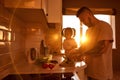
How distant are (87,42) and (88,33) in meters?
0.08

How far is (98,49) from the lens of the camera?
151 cm

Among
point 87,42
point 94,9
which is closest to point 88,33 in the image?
point 87,42

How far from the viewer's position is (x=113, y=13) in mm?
5062

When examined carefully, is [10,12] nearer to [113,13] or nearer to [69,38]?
[69,38]

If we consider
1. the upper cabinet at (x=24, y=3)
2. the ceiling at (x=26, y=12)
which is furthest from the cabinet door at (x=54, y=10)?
the upper cabinet at (x=24, y=3)

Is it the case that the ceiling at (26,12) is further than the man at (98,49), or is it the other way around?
the man at (98,49)

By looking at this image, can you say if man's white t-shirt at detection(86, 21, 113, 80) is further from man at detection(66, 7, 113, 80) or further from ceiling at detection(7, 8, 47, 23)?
ceiling at detection(7, 8, 47, 23)

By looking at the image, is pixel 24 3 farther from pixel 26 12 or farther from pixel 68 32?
pixel 68 32

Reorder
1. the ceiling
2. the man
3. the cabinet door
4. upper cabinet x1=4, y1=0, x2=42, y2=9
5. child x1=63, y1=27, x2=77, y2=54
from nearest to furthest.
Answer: upper cabinet x1=4, y1=0, x2=42, y2=9 < the ceiling < the man < the cabinet door < child x1=63, y1=27, x2=77, y2=54

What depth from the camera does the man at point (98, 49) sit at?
4.89ft

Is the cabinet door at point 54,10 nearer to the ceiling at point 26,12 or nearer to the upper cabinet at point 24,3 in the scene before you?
the ceiling at point 26,12

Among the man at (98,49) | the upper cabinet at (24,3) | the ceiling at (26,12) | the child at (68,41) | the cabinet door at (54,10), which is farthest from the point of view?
the child at (68,41)

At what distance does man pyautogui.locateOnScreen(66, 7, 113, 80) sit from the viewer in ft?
4.89

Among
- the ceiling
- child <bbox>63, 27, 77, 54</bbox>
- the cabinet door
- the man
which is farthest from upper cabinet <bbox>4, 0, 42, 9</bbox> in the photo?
child <bbox>63, 27, 77, 54</bbox>
